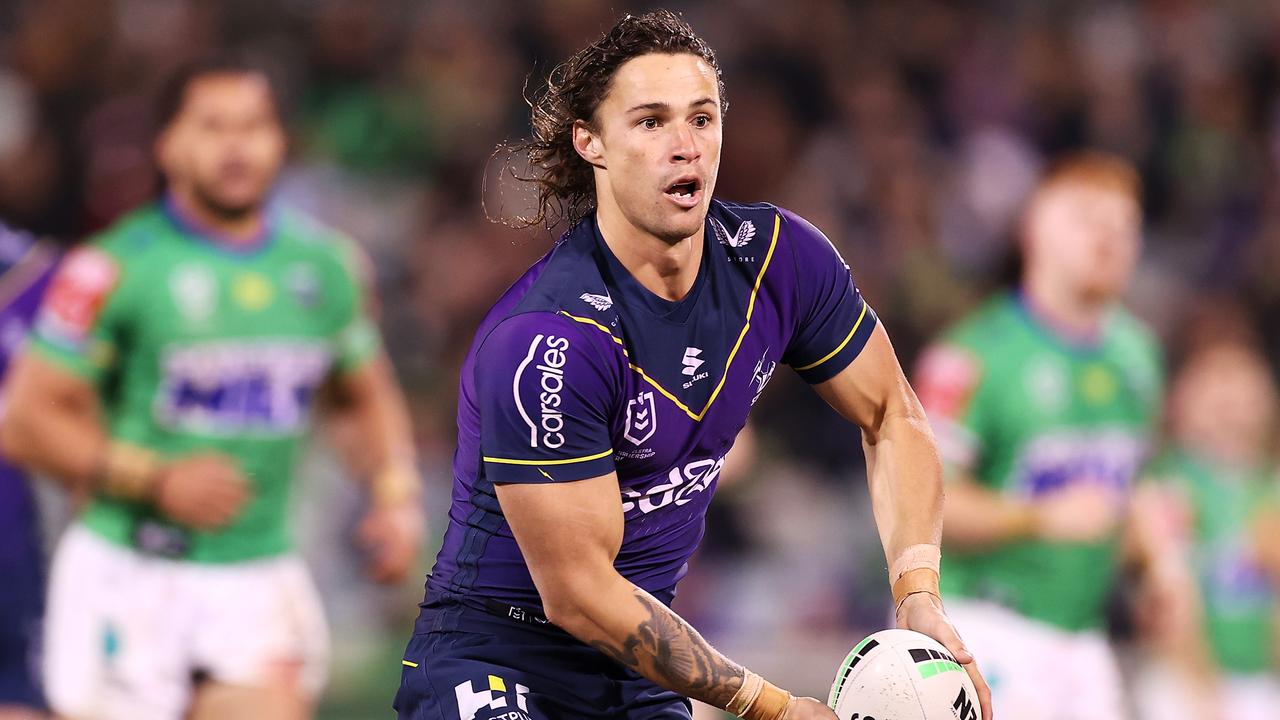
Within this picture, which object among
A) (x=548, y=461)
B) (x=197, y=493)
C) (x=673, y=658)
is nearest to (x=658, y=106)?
(x=548, y=461)

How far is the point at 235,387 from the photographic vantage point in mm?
6227

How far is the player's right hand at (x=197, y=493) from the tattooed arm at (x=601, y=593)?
2.88 m

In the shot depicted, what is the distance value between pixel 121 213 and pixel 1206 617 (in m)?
5.82

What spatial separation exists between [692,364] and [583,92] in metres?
0.65

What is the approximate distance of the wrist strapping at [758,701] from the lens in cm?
346

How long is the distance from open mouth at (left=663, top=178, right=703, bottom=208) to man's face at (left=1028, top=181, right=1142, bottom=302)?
12.6ft

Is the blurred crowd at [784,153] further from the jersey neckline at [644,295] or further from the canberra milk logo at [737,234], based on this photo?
Answer: the jersey neckline at [644,295]

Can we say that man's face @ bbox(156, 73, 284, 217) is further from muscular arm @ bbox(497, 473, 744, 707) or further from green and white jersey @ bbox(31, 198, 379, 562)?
muscular arm @ bbox(497, 473, 744, 707)

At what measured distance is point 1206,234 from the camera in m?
10.5

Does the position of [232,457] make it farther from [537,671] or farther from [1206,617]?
[1206,617]

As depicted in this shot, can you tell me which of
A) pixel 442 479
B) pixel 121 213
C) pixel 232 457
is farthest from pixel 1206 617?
pixel 121 213

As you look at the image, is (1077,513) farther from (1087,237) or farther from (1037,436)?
(1087,237)

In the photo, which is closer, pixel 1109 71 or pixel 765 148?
pixel 765 148

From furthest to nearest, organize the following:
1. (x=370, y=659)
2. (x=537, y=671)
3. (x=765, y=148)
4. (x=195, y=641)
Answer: (x=765, y=148)
(x=370, y=659)
(x=195, y=641)
(x=537, y=671)
